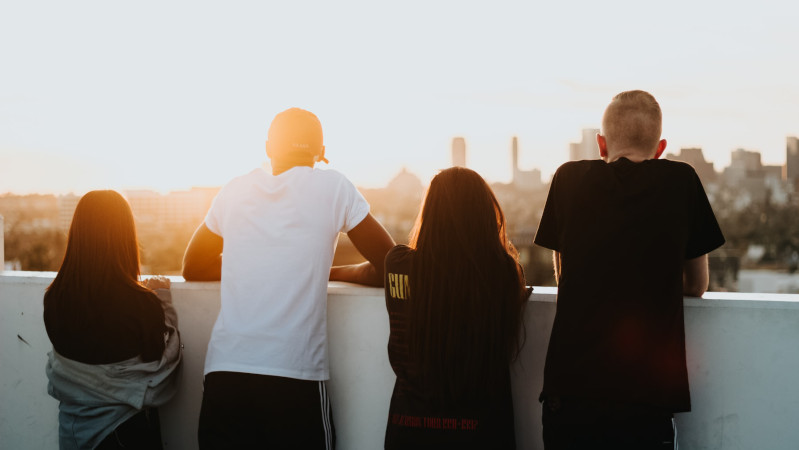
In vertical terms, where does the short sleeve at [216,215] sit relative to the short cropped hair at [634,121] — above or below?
below

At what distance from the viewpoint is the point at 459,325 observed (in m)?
2.32

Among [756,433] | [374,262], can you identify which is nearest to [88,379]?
[374,262]

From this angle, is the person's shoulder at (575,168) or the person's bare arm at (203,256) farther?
the person's bare arm at (203,256)

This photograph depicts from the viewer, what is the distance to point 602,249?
2240mm

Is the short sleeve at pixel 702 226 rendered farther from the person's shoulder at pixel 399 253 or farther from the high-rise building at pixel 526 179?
the high-rise building at pixel 526 179

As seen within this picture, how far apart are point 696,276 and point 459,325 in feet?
2.89

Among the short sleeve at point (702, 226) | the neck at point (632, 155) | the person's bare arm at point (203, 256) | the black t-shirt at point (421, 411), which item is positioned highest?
the neck at point (632, 155)

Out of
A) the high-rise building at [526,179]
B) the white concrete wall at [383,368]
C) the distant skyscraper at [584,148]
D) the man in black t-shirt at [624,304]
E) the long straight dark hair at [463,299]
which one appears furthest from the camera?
the high-rise building at [526,179]

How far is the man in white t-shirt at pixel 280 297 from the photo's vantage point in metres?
2.50

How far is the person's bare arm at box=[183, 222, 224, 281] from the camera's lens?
2.94 meters

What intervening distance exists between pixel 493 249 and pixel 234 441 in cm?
119

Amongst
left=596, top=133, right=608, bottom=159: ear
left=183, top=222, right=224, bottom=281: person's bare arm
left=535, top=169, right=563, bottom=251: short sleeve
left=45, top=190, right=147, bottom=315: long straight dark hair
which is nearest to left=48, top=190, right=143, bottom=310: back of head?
left=45, top=190, right=147, bottom=315: long straight dark hair

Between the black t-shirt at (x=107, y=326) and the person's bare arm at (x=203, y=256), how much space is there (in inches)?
10.6

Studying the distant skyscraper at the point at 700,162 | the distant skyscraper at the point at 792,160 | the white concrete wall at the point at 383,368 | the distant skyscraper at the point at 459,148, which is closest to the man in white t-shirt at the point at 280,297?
the white concrete wall at the point at 383,368
